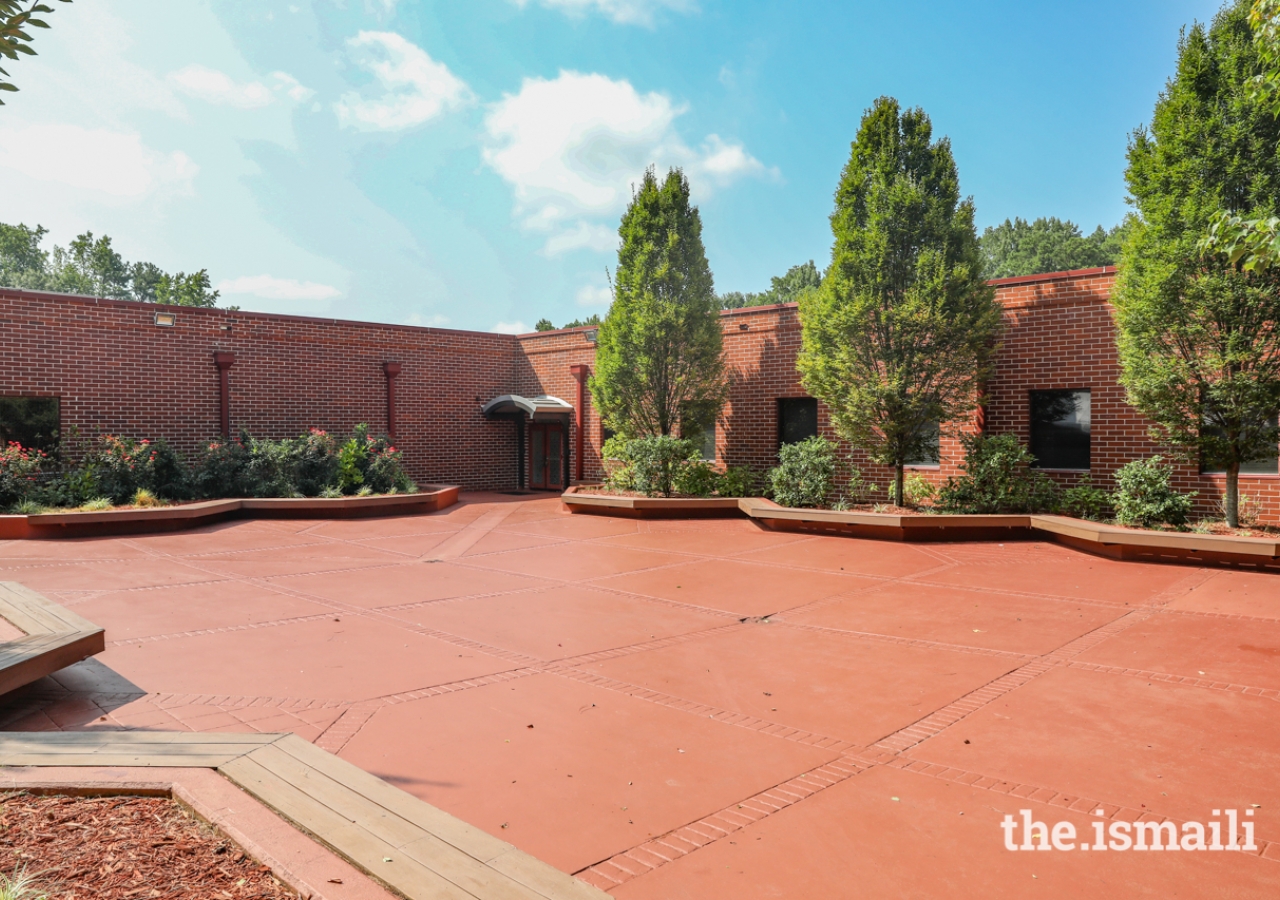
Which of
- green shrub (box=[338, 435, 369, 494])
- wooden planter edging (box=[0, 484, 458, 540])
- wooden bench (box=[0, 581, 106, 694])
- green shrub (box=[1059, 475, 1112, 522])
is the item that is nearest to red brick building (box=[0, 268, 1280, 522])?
green shrub (box=[1059, 475, 1112, 522])

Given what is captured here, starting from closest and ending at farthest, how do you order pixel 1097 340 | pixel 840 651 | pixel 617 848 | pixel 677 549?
pixel 617 848, pixel 840 651, pixel 677 549, pixel 1097 340

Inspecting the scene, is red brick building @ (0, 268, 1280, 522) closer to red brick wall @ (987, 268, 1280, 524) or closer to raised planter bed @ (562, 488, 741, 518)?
red brick wall @ (987, 268, 1280, 524)

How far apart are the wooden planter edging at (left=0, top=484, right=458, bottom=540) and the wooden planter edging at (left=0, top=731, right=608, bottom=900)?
10.4m

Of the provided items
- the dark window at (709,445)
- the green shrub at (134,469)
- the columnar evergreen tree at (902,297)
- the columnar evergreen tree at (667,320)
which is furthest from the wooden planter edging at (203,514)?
the columnar evergreen tree at (902,297)

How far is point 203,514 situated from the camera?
13492 mm

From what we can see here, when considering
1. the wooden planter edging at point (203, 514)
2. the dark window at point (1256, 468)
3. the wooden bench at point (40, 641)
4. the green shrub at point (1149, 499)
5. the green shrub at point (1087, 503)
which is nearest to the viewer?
the wooden bench at point (40, 641)

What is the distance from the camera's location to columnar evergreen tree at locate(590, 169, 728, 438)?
16.2m

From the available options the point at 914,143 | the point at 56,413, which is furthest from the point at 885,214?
the point at 56,413

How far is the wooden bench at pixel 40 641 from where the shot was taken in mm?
4562

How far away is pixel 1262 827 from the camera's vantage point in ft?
11.2

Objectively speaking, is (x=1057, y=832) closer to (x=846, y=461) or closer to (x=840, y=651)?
(x=840, y=651)

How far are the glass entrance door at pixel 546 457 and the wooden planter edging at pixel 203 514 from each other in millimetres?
4793

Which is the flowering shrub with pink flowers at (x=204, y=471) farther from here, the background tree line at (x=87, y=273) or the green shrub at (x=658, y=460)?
the background tree line at (x=87, y=273)

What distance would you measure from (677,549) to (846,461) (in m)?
5.01
